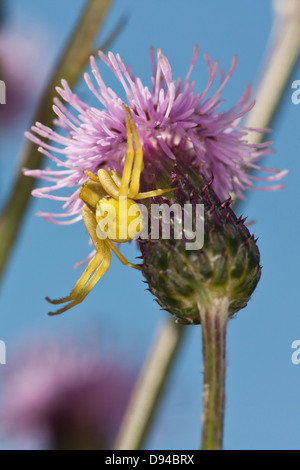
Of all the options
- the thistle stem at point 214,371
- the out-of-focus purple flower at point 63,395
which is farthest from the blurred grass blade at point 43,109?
the out-of-focus purple flower at point 63,395

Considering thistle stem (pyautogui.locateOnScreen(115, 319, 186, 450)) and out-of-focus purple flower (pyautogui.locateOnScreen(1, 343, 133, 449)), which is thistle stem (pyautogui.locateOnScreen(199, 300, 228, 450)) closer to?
thistle stem (pyautogui.locateOnScreen(115, 319, 186, 450))

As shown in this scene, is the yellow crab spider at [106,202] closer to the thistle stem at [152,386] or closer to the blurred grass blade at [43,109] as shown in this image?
the blurred grass blade at [43,109]

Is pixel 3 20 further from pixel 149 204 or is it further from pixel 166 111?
pixel 149 204

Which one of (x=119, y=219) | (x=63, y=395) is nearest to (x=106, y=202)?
(x=119, y=219)

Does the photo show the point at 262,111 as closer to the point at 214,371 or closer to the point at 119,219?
the point at 119,219

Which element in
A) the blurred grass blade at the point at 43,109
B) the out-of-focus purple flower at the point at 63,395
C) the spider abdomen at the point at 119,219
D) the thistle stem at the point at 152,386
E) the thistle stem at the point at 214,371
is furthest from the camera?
the out-of-focus purple flower at the point at 63,395
